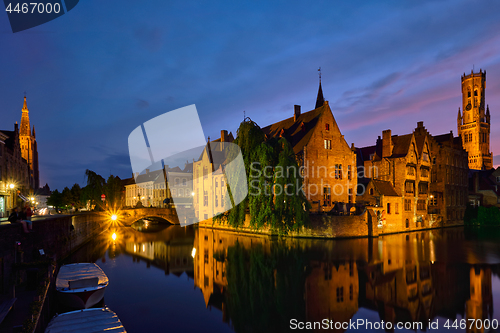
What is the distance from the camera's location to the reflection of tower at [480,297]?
13625mm

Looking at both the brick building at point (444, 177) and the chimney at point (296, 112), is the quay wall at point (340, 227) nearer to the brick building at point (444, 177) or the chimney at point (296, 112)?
the chimney at point (296, 112)

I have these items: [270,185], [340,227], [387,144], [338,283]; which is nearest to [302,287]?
[338,283]

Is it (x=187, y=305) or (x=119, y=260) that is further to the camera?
(x=119, y=260)

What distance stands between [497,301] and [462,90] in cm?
13109

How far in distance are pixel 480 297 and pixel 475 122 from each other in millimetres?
120586

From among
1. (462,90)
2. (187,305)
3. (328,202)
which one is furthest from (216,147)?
(462,90)

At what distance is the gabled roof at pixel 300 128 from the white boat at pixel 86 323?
31533 mm

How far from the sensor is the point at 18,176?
143ft

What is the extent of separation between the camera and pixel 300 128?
44594mm

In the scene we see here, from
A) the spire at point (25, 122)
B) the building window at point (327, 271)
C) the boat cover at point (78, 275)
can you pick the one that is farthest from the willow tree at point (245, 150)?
the spire at point (25, 122)

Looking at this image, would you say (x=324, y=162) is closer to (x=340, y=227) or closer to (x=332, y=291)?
(x=340, y=227)

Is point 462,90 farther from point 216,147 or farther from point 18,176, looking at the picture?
point 18,176

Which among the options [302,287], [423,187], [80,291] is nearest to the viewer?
[80,291]

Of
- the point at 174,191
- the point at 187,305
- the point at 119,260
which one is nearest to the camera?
the point at 187,305
